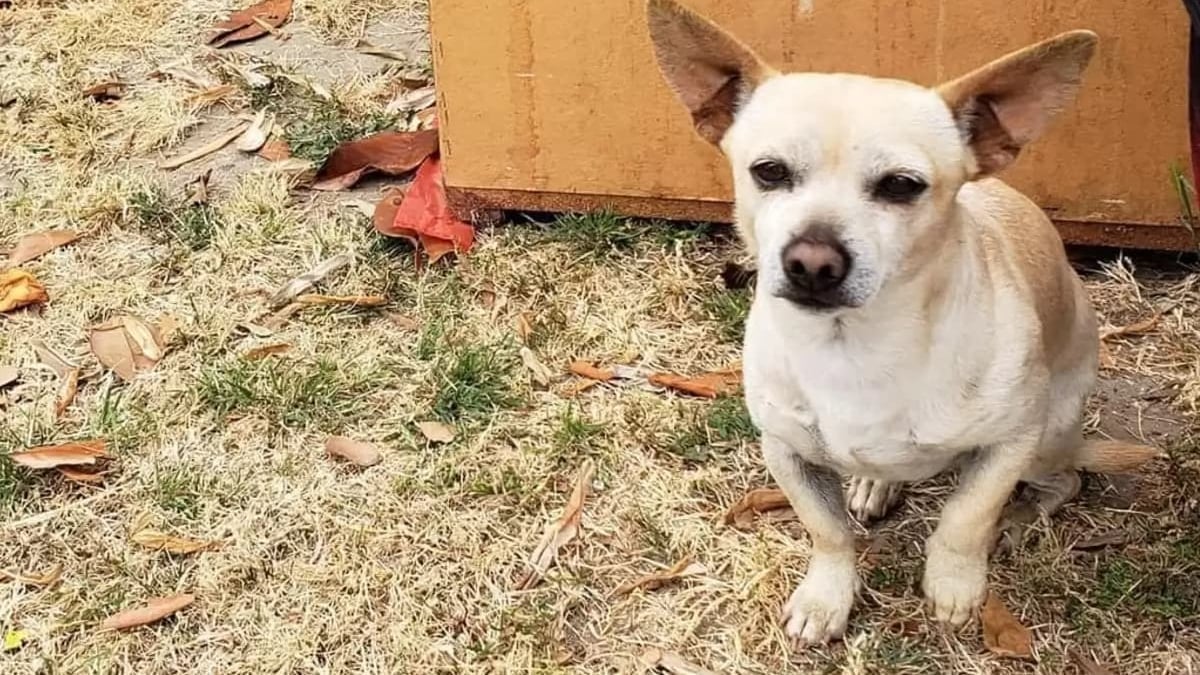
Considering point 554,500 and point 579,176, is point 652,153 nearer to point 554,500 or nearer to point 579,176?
point 579,176

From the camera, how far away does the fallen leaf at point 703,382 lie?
4027 mm

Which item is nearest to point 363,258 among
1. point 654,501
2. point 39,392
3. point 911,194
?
point 39,392

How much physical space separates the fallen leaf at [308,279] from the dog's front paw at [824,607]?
6.39 ft

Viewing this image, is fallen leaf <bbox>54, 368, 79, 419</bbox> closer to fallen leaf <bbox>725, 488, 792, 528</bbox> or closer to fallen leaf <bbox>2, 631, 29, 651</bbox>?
fallen leaf <bbox>2, 631, 29, 651</bbox>

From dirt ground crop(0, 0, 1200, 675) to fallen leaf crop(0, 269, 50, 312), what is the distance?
56 millimetres

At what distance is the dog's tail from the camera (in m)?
3.53

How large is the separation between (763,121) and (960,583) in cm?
107

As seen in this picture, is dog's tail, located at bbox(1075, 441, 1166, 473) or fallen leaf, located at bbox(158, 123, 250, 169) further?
fallen leaf, located at bbox(158, 123, 250, 169)

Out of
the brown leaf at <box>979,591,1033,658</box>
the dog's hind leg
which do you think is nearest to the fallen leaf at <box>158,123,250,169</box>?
the dog's hind leg

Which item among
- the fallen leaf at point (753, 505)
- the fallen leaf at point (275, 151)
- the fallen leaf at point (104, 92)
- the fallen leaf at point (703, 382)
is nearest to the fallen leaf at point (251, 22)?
the fallen leaf at point (104, 92)

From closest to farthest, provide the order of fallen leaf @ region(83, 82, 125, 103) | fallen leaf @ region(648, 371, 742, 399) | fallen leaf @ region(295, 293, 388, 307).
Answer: fallen leaf @ region(648, 371, 742, 399), fallen leaf @ region(295, 293, 388, 307), fallen leaf @ region(83, 82, 125, 103)

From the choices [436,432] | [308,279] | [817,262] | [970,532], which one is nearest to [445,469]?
[436,432]

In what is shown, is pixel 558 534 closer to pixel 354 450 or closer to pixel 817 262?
pixel 354 450

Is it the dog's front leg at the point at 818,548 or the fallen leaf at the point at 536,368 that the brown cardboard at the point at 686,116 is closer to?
the fallen leaf at the point at 536,368
